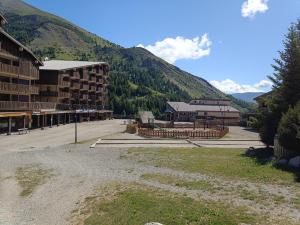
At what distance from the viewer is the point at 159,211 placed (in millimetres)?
18109

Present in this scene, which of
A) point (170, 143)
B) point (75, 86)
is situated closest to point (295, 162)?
point (170, 143)

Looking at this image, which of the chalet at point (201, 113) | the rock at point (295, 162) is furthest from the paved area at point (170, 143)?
the chalet at point (201, 113)

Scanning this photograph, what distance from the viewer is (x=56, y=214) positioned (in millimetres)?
19984

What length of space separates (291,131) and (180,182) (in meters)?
10.4

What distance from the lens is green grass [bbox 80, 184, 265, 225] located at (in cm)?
1683

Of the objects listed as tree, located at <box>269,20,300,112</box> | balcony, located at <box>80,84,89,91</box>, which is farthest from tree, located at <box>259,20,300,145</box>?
balcony, located at <box>80,84,89,91</box>

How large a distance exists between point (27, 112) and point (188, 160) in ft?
137

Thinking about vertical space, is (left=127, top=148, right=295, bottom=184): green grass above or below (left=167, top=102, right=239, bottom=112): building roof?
below

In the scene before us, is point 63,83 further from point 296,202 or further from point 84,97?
point 296,202

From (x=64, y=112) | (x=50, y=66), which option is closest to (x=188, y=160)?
(x=64, y=112)

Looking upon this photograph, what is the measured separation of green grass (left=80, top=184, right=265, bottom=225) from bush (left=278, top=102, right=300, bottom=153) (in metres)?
12.3

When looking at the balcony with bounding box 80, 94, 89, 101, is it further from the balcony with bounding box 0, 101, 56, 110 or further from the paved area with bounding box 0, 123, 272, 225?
the paved area with bounding box 0, 123, 272, 225

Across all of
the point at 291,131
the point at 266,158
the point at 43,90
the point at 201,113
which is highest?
the point at 43,90

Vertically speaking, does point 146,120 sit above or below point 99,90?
below
